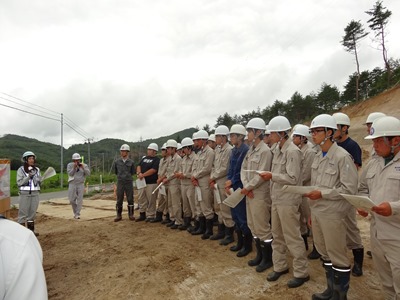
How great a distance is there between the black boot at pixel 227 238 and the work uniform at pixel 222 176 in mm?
124

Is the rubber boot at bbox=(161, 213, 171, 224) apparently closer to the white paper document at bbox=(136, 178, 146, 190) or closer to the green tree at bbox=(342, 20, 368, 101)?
the white paper document at bbox=(136, 178, 146, 190)

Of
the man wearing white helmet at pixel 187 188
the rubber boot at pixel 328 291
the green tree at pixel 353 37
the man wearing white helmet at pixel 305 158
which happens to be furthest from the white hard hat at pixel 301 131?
the green tree at pixel 353 37

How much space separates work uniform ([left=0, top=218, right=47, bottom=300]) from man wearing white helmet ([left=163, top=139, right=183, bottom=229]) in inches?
267

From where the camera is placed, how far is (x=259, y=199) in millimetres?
4695

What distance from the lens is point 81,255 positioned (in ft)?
19.1

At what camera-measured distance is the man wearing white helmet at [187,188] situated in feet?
23.7

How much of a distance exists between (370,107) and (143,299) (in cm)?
2391

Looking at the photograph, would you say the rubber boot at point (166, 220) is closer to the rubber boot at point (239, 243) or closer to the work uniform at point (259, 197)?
the rubber boot at point (239, 243)

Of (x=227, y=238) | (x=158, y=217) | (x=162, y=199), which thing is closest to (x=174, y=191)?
(x=162, y=199)

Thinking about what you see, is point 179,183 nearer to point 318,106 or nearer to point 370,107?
point 370,107

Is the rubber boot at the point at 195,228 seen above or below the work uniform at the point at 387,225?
below

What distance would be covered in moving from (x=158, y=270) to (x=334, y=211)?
2.84 metres

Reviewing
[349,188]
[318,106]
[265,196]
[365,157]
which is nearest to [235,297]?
[265,196]

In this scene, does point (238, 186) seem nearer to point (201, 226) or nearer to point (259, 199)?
point (259, 199)
